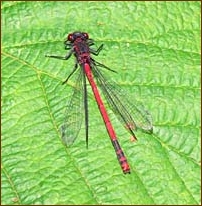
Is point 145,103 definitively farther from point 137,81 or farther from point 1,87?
point 1,87

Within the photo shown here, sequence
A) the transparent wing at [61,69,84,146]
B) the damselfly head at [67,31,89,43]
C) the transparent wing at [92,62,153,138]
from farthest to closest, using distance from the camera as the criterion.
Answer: the damselfly head at [67,31,89,43] < the transparent wing at [92,62,153,138] < the transparent wing at [61,69,84,146]

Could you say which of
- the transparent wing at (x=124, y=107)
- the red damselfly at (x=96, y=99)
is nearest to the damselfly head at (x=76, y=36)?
the red damselfly at (x=96, y=99)

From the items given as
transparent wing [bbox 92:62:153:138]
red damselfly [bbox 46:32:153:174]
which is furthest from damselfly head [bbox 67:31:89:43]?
transparent wing [bbox 92:62:153:138]

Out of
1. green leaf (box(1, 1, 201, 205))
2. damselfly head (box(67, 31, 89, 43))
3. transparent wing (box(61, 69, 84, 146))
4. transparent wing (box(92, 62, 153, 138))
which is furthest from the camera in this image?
damselfly head (box(67, 31, 89, 43))

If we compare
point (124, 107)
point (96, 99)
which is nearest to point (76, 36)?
point (96, 99)

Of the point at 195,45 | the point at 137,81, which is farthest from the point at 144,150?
the point at 195,45

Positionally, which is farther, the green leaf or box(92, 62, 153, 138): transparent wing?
box(92, 62, 153, 138): transparent wing

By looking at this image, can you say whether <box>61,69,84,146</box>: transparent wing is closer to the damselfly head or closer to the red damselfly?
the red damselfly

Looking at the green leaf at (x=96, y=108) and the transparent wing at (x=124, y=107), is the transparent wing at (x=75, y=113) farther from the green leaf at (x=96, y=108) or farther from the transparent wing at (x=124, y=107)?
the transparent wing at (x=124, y=107)
